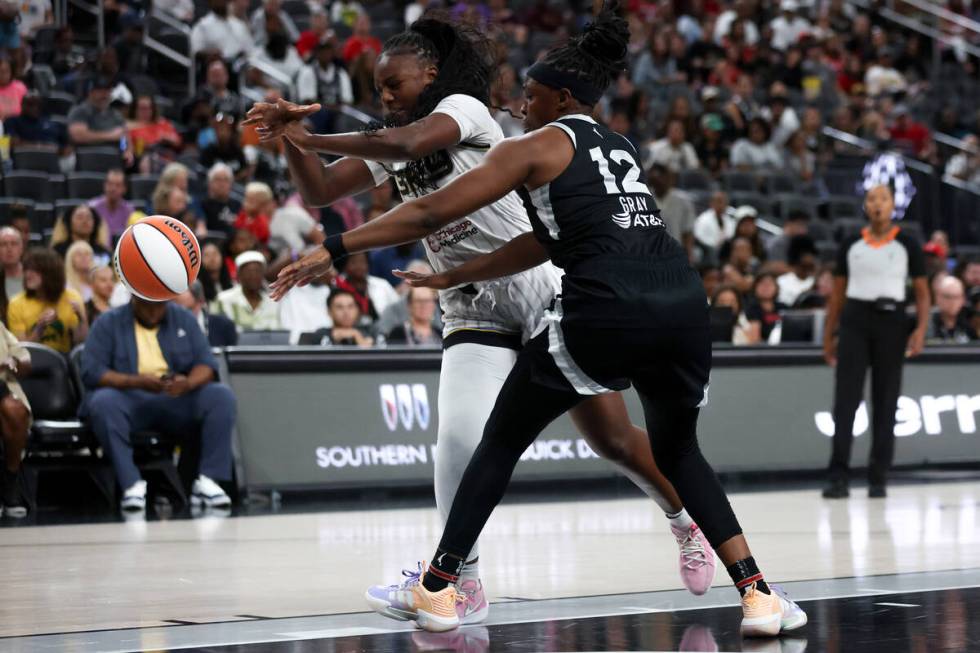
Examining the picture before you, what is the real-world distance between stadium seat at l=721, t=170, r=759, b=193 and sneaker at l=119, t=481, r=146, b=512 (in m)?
11.2

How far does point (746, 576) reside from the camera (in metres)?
4.89

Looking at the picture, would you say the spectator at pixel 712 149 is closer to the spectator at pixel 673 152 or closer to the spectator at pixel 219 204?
the spectator at pixel 673 152

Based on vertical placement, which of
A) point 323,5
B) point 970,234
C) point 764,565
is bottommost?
point 764,565

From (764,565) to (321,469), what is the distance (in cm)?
425

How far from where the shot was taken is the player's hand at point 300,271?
4441 millimetres

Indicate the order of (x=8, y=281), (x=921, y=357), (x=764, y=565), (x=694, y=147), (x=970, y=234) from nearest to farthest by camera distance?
1. (x=764, y=565)
2. (x=8, y=281)
3. (x=921, y=357)
4. (x=694, y=147)
5. (x=970, y=234)

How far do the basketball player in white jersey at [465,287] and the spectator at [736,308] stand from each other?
24.5 feet

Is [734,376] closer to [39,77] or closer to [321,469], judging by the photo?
[321,469]

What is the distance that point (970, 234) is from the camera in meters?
21.4

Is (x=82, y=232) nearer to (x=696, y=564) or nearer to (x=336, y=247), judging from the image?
(x=696, y=564)

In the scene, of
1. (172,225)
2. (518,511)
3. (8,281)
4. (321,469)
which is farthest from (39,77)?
(172,225)

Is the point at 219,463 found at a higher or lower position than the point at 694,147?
lower

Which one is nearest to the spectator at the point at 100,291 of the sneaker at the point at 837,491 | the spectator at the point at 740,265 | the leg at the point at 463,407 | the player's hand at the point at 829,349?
the player's hand at the point at 829,349

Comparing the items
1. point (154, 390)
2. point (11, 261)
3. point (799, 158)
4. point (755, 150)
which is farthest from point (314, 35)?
point (154, 390)
